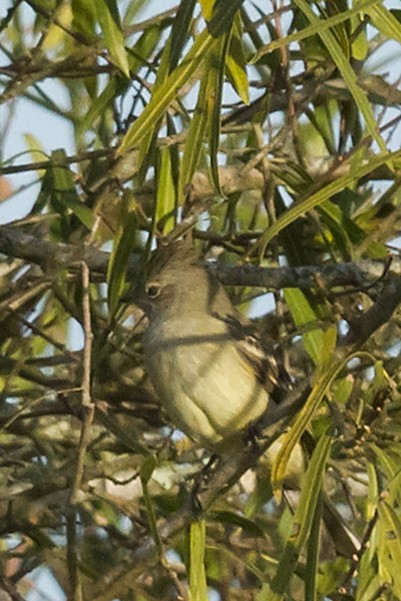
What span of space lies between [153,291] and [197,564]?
60.1 inches

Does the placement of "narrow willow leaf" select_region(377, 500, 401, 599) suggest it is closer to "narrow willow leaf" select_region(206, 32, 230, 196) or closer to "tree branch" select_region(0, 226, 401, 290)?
"narrow willow leaf" select_region(206, 32, 230, 196)

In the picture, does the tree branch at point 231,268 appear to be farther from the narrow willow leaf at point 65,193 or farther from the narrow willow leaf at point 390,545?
the narrow willow leaf at point 390,545

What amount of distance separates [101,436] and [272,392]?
2.31 ft

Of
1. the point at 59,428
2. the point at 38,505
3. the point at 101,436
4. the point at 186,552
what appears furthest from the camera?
the point at 59,428

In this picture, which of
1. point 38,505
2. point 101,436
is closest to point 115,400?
point 101,436

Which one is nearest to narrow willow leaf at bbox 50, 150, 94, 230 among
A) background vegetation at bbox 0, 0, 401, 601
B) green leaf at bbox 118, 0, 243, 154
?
background vegetation at bbox 0, 0, 401, 601

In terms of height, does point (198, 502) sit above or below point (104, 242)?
below

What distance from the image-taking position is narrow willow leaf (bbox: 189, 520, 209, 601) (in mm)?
2555

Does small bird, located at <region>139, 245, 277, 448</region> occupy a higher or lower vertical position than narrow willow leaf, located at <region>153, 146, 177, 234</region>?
lower

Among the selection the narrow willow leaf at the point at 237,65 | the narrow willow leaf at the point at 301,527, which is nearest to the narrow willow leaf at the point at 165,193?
the narrow willow leaf at the point at 237,65

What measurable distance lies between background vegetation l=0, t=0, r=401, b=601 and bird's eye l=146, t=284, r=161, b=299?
5.9 inches

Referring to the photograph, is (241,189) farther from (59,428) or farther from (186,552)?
(186,552)

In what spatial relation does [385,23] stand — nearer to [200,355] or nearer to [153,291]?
[200,355]

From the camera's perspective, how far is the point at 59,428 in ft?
12.4
